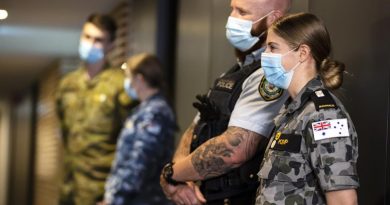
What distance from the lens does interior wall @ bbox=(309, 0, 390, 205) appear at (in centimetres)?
268

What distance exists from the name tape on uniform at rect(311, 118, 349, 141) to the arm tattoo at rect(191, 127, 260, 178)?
0.56m

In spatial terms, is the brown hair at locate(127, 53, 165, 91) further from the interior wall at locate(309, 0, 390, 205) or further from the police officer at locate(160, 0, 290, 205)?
the interior wall at locate(309, 0, 390, 205)

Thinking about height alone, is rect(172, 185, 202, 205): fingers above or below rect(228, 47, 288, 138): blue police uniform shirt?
below

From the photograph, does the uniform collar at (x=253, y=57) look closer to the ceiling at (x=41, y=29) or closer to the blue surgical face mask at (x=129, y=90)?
the blue surgical face mask at (x=129, y=90)

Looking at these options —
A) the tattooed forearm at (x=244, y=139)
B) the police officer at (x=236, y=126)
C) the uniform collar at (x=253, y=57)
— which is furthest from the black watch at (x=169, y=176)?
the uniform collar at (x=253, y=57)

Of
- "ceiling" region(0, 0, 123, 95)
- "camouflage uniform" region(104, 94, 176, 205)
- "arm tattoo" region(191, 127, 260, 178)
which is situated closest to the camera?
"arm tattoo" region(191, 127, 260, 178)

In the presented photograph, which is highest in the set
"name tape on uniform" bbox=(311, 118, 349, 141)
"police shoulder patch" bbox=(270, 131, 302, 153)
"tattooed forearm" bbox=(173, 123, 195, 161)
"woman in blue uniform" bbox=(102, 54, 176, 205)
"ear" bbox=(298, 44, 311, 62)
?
"ear" bbox=(298, 44, 311, 62)

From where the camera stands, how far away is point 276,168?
7.67 feet

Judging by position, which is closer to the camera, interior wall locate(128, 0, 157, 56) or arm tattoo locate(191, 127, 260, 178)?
arm tattoo locate(191, 127, 260, 178)

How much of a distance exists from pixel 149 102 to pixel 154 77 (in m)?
0.18

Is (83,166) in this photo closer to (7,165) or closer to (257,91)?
(257,91)

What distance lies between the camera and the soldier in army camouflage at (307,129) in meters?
2.20

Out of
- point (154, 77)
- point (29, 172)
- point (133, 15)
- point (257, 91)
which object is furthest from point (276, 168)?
point (29, 172)

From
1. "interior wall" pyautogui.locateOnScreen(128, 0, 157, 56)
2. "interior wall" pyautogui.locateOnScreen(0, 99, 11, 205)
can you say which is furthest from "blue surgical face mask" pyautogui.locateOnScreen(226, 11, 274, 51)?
"interior wall" pyautogui.locateOnScreen(0, 99, 11, 205)
